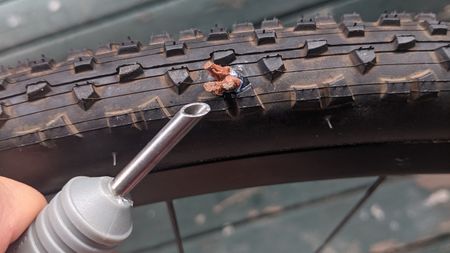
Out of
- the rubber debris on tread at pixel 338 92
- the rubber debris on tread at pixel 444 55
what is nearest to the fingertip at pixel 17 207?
the rubber debris on tread at pixel 338 92

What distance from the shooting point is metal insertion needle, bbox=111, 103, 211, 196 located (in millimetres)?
311

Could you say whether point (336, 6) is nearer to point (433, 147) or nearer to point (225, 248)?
point (433, 147)

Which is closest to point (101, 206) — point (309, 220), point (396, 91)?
point (396, 91)

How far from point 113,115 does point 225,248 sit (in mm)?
433

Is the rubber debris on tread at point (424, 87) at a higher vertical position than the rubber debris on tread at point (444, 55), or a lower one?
lower

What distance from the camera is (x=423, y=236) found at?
812 millimetres

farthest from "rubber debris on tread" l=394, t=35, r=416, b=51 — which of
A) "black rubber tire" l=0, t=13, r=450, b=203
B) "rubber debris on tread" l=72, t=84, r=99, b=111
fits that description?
"rubber debris on tread" l=72, t=84, r=99, b=111

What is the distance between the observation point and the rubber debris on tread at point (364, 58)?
0.45 meters

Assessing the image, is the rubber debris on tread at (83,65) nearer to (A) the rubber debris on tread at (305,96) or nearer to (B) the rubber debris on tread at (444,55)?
(A) the rubber debris on tread at (305,96)

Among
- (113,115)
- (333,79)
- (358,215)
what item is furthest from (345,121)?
(358,215)

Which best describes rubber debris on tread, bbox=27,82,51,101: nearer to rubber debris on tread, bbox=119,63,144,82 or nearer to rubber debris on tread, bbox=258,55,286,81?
rubber debris on tread, bbox=119,63,144,82

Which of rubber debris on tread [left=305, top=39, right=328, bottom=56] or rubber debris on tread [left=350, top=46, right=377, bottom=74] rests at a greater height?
rubber debris on tread [left=305, top=39, right=328, bottom=56]

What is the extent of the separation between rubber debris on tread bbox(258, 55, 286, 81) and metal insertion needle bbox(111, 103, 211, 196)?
0.13m

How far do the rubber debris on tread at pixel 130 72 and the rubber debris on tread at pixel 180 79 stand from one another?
26 mm
